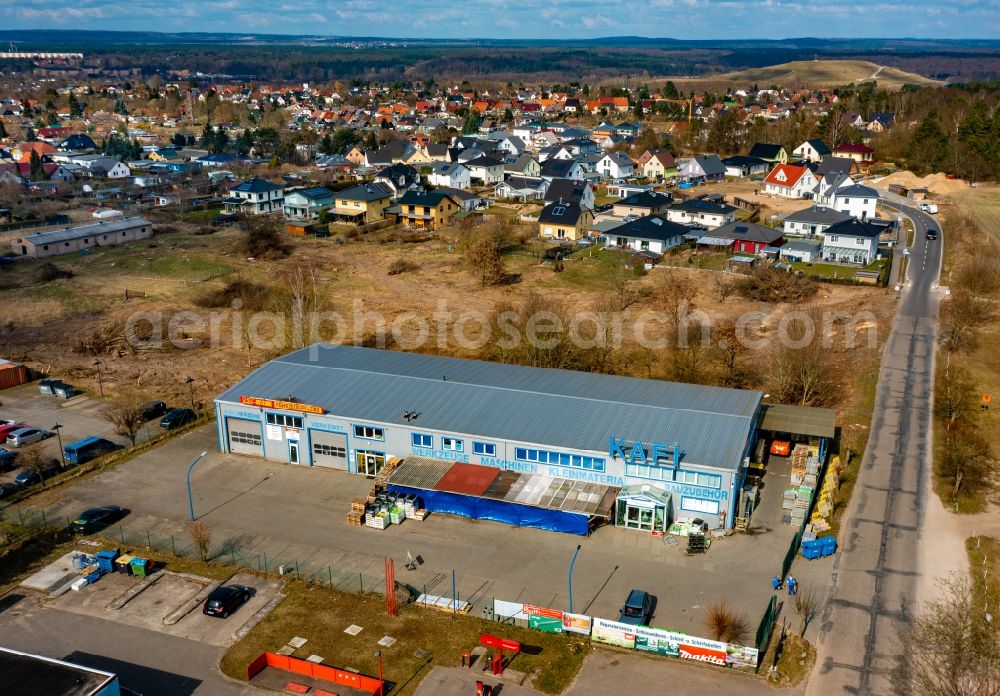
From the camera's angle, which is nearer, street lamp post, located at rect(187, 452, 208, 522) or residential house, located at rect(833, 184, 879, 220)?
street lamp post, located at rect(187, 452, 208, 522)

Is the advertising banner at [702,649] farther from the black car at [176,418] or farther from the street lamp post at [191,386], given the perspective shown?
the street lamp post at [191,386]

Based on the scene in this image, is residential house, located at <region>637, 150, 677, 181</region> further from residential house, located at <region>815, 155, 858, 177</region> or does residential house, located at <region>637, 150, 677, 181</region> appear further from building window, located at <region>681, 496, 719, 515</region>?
building window, located at <region>681, 496, 719, 515</region>

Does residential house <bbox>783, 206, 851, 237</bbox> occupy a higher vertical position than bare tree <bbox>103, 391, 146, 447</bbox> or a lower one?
higher

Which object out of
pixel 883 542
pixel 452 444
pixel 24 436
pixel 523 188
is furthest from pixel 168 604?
pixel 523 188

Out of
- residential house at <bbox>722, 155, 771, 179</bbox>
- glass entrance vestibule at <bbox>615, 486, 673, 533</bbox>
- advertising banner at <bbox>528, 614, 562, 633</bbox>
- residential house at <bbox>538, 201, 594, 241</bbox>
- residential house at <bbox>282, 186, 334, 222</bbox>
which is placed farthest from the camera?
residential house at <bbox>722, 155, 771, 179</bbox>

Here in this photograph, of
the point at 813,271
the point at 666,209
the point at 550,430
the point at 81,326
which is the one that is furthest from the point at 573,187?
the point at 550,430

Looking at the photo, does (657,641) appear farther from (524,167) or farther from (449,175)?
(524,167)

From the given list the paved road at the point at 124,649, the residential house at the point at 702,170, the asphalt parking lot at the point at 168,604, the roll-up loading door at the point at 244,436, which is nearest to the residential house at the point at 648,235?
the residential house at the point at 702,170

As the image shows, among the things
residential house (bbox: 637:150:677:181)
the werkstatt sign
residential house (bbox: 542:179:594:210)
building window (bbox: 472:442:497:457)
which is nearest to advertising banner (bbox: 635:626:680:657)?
building window (bbox: 472:442:497:457)
